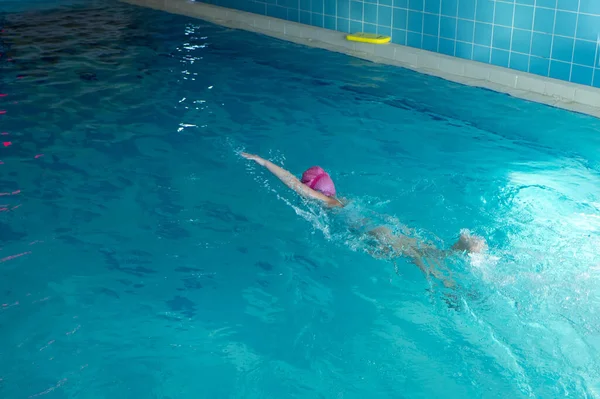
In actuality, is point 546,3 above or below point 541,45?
above

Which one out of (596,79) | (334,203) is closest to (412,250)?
(334,203)

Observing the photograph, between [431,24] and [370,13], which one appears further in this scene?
[370,13]

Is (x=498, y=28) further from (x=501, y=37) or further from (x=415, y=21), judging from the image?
(x=415, y=21)

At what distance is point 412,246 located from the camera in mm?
5145

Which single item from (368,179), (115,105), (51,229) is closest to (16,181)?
(51,229)

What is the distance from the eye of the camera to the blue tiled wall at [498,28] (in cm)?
811

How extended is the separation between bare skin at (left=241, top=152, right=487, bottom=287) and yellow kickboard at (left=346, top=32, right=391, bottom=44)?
5.11 meters

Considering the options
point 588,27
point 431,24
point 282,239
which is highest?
point 588,27

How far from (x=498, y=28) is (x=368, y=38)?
84.7 inches

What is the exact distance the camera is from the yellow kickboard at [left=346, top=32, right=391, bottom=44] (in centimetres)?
1020

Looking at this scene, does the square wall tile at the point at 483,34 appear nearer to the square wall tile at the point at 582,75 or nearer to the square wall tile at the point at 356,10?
the square wall tile at the point at 582,75

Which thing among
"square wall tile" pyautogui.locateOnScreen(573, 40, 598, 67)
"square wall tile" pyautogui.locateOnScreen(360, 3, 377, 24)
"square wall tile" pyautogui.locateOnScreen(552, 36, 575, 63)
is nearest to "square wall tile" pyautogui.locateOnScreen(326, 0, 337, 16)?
"square wall tile" pyautogui.locateOnScreen(360, 3, 377, 24)

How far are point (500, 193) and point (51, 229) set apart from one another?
162 inches

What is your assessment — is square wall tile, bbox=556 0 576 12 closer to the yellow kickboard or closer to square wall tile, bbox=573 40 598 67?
square wall tile, bbox=573 40 598 67
